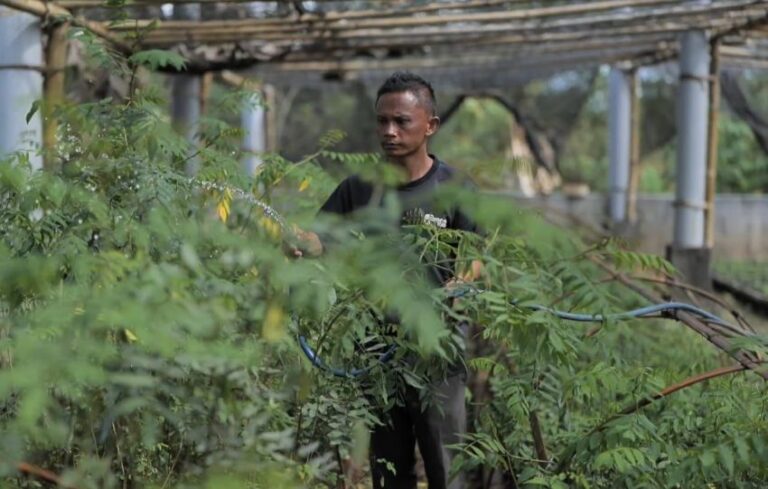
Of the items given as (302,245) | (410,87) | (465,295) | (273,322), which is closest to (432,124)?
(410,87)

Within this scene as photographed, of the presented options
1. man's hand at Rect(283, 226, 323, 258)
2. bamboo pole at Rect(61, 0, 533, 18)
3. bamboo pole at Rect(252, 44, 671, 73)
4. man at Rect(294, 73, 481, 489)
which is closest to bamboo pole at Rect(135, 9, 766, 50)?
bamboo pole at Rect(61, 0, 533, 18)

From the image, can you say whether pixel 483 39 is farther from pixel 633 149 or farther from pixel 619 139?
pixel 619 139

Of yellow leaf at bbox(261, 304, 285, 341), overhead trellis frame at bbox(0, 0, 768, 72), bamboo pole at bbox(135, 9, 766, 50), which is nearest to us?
yellow leaf at bbox(261, 304, 285, 341)

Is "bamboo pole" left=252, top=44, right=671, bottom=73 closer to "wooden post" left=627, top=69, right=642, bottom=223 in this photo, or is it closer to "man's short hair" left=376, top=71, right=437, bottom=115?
"wooden post" left=627, top=69, right=642, bottom=223

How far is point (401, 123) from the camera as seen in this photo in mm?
4223

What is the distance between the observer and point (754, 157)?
22703 millimetres

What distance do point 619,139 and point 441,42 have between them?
199 inches

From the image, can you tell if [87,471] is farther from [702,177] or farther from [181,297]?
[702,177]

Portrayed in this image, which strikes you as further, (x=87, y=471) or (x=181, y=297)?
(x=87, y=471)

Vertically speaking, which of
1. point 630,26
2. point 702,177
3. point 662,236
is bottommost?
point 662,236

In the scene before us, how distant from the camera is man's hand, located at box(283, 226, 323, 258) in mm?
2977

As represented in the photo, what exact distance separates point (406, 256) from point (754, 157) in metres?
21.0

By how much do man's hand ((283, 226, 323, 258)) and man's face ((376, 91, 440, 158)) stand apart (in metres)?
1.05

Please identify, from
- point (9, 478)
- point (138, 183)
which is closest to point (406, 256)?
point (138, 183)
